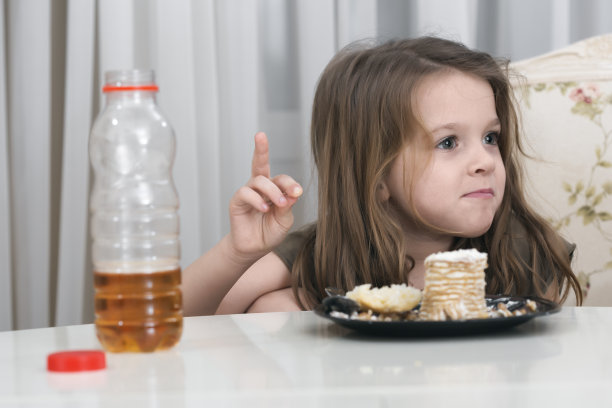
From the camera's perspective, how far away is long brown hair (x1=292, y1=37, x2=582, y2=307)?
4.25ft

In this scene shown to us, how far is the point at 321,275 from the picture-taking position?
1.30m

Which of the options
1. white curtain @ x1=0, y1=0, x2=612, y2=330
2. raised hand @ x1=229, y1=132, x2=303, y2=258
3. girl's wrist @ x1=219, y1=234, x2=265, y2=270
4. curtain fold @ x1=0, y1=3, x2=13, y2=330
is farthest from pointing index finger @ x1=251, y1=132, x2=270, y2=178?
curtain fold @ x1=0, y1=3, x2=13, y2=330

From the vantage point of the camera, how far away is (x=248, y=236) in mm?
1166

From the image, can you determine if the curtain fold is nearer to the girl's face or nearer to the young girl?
the young girl

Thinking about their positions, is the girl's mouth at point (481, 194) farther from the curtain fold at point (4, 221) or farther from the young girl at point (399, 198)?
the curtain fold at point (4, 221)

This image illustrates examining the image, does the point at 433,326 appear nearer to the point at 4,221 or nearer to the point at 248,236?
the point at 248,236

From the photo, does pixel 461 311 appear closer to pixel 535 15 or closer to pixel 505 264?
pixel 505 264

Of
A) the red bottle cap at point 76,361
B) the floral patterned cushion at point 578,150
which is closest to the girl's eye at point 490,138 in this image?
the floral patterned cushion at point 578,150

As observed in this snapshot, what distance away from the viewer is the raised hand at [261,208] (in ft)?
3.40

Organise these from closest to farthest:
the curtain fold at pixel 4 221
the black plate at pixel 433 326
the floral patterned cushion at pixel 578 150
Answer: the black plate at pixel 433 326 < the floral patterned cushion at pixel 578 150 < the curtain fold at pixel 4 221

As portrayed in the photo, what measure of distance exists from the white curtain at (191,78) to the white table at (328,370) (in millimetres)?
1060

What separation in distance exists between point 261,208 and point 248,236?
0.40 ft

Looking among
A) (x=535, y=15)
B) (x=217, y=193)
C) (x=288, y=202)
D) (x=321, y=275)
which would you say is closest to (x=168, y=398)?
(x=288, y=202)

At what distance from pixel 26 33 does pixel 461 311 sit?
1.44 metres
